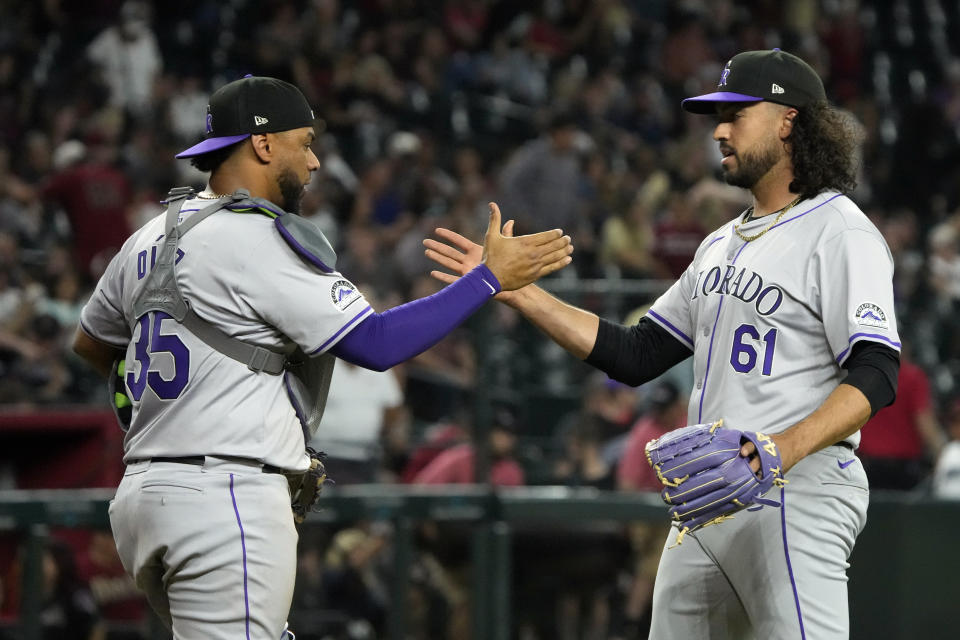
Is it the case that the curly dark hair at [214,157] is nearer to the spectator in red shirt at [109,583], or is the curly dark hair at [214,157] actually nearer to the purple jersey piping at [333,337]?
the purple jersey piping at [333,337]

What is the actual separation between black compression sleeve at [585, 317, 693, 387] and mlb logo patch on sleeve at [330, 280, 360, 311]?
2.73 ft

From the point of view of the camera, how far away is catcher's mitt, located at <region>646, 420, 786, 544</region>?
Result: 129 inches

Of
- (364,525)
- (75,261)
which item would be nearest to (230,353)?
(364,525)

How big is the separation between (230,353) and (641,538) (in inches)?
166

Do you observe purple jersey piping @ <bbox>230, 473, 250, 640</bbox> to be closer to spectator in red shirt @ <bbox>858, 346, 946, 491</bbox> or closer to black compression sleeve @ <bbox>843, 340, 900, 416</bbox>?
black compression sleeve @ <bbox>843, 340, 900, 416</bbox>

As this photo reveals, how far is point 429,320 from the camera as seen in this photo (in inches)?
139

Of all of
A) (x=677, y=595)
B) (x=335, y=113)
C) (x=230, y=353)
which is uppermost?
(x=335, y=113)

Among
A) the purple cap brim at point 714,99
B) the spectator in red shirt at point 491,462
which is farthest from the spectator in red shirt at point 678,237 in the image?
the purple cap brim at point 714,99

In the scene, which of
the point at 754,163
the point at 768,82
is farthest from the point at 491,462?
the point at 768,82

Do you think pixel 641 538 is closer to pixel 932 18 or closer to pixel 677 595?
pixel 677 595

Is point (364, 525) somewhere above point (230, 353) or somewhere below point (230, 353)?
below

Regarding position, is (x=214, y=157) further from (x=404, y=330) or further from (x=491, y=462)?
(x=491, y=462)

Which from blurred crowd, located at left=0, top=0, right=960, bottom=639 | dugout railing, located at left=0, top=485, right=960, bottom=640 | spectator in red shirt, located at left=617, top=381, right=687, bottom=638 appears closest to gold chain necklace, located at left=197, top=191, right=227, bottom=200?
dugout railing, located at left=0, top=485, right=960, bottom=640

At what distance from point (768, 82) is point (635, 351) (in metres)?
0.84
